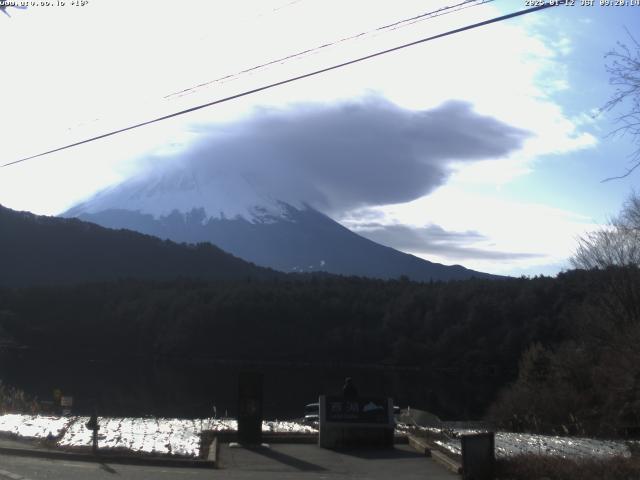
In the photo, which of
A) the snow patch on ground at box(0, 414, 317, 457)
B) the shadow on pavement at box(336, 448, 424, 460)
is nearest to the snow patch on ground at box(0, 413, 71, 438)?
the snow patch on ground at box(0, 414, 317, 457)

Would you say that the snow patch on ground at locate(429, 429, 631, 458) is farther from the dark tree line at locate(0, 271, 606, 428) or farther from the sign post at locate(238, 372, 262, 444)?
the dark tree line at locate(0, 271, 606, 428)

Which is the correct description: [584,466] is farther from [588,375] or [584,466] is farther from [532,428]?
→ [588,375]

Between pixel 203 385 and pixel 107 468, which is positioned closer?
pixel 107 468

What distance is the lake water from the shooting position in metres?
54.2

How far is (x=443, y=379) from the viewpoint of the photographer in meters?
86.6

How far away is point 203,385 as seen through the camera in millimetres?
73125

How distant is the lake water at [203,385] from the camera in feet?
178

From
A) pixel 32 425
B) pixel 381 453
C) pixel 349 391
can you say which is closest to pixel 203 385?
pixel 32 425

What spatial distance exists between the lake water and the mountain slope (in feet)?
142

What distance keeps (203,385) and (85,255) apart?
92.3 metres

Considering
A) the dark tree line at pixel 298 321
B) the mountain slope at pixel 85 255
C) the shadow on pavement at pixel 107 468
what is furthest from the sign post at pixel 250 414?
the mountain slope at pixel 85 255

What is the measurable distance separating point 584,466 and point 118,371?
79654mm

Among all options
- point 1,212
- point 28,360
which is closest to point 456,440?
point 28,360

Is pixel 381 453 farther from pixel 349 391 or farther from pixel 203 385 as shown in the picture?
pixel 203 385
